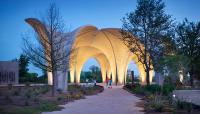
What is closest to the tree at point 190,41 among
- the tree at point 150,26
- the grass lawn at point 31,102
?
the tree at point 150,26

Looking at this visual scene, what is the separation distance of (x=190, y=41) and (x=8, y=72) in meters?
27.5

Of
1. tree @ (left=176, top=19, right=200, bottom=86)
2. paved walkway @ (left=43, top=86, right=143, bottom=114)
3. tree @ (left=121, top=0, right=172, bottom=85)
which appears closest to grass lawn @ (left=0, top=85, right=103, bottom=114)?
paved walkway @ (left=43, top=86, right=143, bottom=114)

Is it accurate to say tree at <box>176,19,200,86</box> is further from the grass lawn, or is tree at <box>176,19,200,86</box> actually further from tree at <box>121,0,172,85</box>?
the grass lawn

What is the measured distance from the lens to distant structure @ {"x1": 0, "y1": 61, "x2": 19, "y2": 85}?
1992 inches

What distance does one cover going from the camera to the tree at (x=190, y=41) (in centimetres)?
4594

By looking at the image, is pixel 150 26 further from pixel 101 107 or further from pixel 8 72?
pixel 8 72

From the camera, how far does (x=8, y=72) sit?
2015 inches

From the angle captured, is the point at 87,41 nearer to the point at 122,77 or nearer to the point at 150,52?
the point at 122,77

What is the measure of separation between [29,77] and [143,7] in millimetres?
39685

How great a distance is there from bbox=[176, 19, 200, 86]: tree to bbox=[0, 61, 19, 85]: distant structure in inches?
980

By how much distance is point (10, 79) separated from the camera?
5206 centimetres

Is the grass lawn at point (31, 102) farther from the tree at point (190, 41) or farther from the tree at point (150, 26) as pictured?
the tree at point (190, 41)

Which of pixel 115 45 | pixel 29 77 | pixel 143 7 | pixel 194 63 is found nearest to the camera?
pixel 143 7

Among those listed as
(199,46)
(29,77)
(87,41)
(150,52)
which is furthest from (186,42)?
(29,77)
